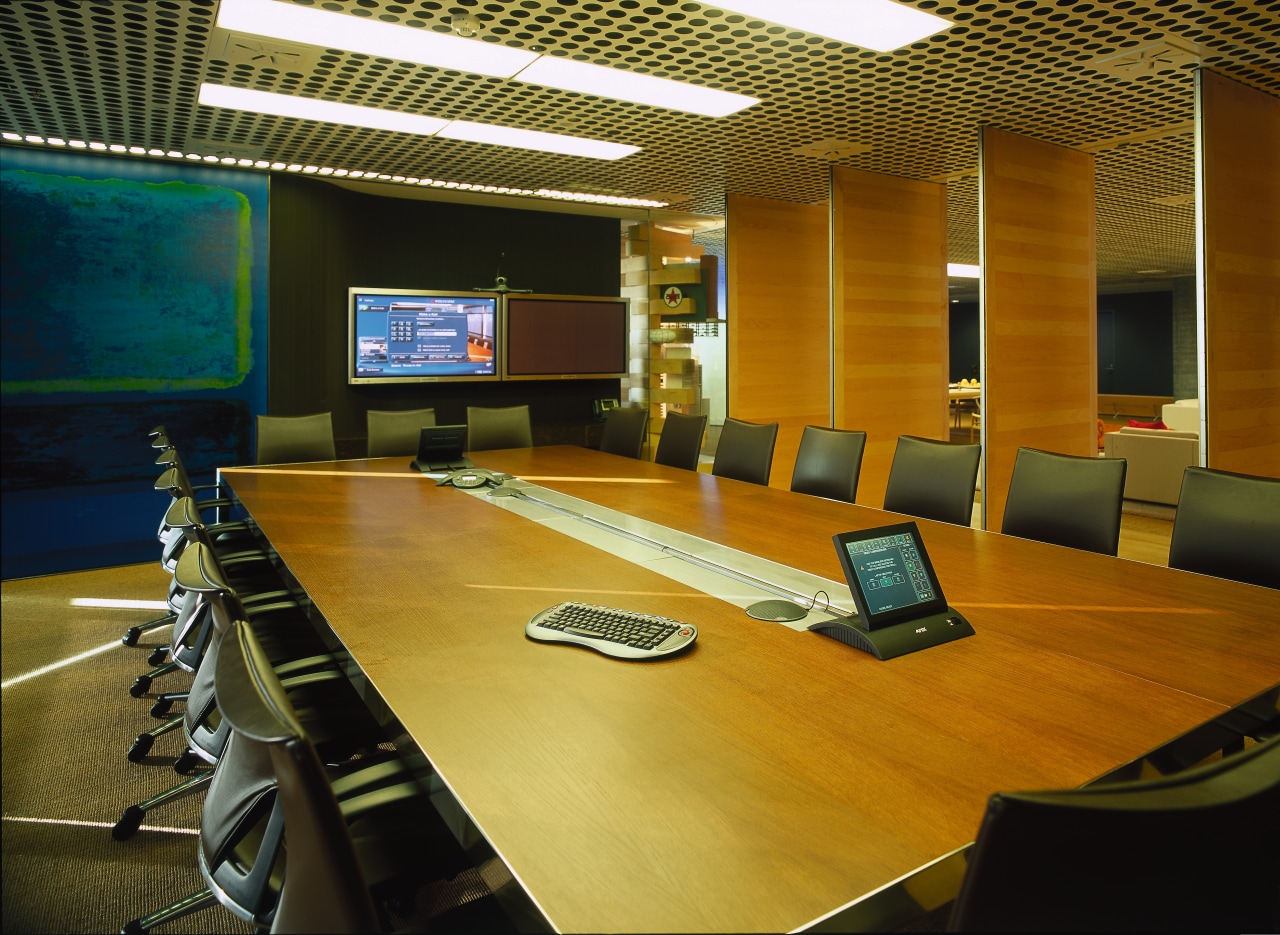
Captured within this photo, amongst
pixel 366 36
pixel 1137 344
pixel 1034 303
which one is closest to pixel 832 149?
pixel 1034 303

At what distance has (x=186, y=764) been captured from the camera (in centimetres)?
326

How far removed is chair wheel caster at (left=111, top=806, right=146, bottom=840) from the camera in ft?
9.24

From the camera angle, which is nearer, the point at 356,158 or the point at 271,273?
the point at 356,158

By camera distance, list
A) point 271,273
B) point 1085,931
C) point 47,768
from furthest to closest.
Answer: point 271,273 < point 47,768 < point 1085,931

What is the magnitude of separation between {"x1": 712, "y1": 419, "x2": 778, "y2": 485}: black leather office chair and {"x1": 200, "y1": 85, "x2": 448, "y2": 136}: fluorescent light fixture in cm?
279

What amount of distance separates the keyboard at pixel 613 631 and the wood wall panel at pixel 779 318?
5834 millimetres

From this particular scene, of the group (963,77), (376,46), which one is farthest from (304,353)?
(963,77)

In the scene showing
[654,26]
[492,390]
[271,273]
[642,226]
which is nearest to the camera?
[654,26]

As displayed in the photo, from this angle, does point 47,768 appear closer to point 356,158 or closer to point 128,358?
point 128,358

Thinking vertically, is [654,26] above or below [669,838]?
above

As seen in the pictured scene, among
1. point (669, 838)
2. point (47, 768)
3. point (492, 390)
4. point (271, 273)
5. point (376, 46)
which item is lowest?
point (47, 768)

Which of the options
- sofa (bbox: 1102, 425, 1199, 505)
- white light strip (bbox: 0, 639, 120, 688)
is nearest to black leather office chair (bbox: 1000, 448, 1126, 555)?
white light strip (bbox: 0, 639, 120, 688)

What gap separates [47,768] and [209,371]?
13.9 ft

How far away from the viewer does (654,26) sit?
3.94 m
